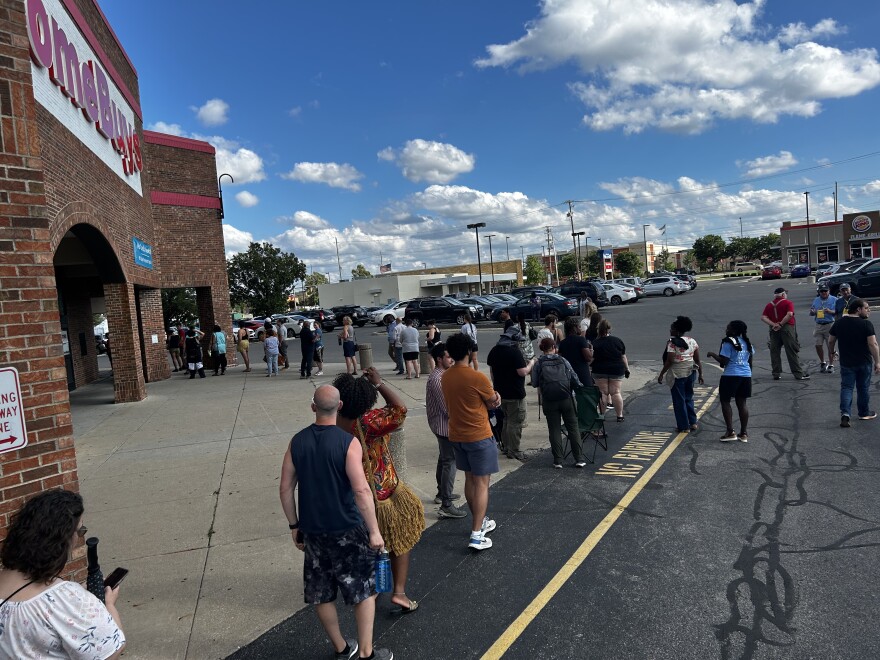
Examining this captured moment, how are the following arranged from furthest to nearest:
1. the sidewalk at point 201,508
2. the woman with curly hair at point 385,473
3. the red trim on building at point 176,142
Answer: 1. the red trim on building at point 176,142
2. the sidewalk at point 201,508
3. the woman with curly hair at point 385,473

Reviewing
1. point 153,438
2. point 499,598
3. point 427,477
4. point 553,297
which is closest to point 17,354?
point 499,598

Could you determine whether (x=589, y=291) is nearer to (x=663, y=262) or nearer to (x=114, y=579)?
(x=114, y=579)

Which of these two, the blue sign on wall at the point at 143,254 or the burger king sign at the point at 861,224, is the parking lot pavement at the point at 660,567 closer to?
the blue sign on wall at the point at 143,254

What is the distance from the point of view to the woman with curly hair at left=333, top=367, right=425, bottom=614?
11.8ft

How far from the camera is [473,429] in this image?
16.2 feet

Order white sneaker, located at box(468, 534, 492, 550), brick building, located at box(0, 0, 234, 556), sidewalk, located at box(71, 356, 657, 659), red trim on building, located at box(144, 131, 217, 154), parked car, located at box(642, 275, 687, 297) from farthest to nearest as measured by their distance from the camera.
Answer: parked car, located at box(642, 275, 687, 297)
red trim on building, located at box(144, 131, 217, 154)
white sneaker, located at box(468, 534, 492, 550)
sidewalk, located at box(71, 356, 657, 659)
brick building, located at box(0, 0, 234, 556)

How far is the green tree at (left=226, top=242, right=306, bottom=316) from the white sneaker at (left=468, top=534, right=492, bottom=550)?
50352 millimetres

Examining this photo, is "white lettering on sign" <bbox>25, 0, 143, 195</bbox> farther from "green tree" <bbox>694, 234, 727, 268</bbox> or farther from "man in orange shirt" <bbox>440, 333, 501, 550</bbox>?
"green tree" <bbox>694, 234, 727, 268</bbox>

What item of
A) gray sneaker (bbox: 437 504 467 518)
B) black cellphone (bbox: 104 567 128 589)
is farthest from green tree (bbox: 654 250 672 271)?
black cellphone (bbox: 104 567 128 589)

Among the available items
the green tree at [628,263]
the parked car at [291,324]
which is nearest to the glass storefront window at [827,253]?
the green tree at [628,263]

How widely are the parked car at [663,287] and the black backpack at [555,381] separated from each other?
39.1 metres

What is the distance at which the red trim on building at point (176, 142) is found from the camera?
721 inches

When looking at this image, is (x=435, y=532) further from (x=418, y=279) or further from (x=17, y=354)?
(x=418, y=279)

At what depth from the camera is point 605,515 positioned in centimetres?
548
